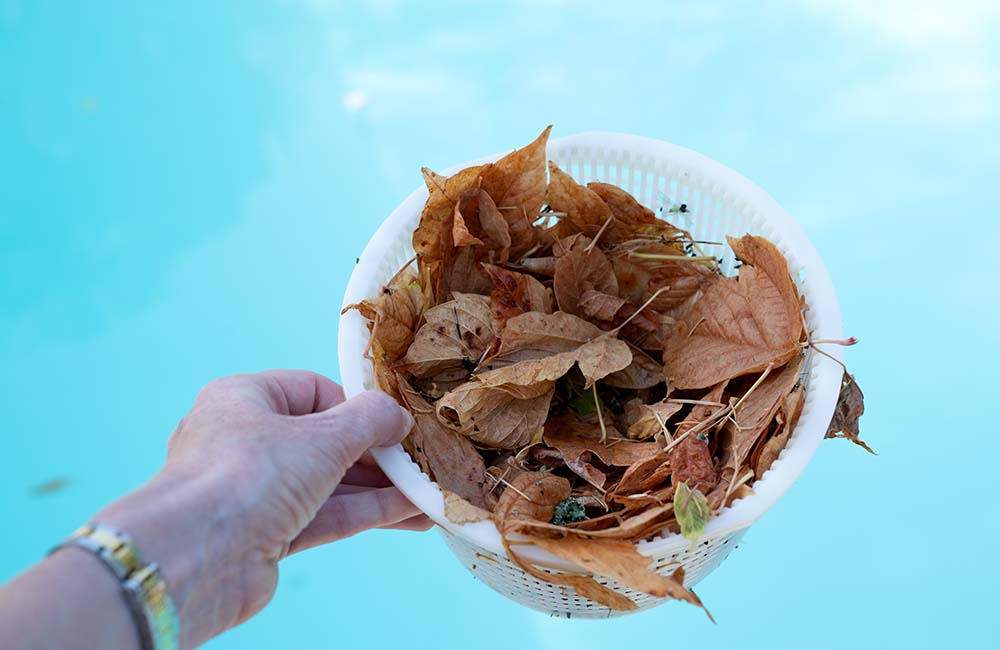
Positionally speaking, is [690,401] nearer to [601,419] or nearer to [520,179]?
[601,419]

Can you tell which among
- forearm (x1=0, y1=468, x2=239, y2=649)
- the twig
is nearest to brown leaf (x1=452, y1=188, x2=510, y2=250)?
the twig

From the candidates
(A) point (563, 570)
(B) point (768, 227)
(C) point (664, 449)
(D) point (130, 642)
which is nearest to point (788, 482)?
(C) point (664, 449)

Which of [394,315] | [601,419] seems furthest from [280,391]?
[601,419]

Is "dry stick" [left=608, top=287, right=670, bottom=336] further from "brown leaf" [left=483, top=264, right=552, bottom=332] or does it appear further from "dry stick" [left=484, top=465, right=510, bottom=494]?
"dry stick" [left=484, top=465, right=510, bottom=494]

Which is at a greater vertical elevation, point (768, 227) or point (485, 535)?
point (768, 227)

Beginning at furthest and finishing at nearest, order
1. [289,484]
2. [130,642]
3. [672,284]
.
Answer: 1. [672,284]
2. [289,484]
3. [130,642]

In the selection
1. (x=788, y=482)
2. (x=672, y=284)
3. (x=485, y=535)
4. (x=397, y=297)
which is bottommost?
(x=788, y=482)

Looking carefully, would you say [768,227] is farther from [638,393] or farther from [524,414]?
[524,414]

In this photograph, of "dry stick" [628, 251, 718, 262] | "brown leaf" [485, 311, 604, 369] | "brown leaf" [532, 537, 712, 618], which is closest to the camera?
"brown leaf" [532, 537, 712, 618]

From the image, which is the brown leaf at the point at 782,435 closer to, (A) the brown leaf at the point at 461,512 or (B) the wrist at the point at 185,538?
(A) the brown leaf at the point at 461,512
